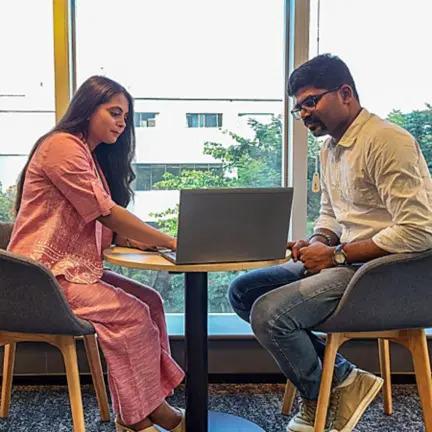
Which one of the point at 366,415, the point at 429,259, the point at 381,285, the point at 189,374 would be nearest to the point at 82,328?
the point at 189,374

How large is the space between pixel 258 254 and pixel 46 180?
0.71m

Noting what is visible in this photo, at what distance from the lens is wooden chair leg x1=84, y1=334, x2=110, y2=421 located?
206 cm

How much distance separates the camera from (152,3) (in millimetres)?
2479

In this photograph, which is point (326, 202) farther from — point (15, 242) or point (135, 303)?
point (15, 242)

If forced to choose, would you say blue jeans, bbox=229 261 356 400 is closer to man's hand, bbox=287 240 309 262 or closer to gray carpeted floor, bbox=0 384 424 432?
man's hand, bbox=287 240 309 262

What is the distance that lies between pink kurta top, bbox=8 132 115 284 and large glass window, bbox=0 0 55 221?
2.40 ft

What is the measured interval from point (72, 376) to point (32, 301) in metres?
0.25

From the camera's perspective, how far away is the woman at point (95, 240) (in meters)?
1.70

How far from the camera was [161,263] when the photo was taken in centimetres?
152

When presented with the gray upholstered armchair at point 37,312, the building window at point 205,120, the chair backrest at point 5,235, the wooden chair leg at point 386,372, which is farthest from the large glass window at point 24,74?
the wooden chair leg at point 386,372

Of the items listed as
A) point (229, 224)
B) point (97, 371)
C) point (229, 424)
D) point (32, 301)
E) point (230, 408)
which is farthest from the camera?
point (230, 408)

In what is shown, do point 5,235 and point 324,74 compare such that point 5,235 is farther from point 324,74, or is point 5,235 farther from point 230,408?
point 324,74

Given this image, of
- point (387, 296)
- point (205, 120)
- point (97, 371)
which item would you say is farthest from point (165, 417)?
point (205, 120)

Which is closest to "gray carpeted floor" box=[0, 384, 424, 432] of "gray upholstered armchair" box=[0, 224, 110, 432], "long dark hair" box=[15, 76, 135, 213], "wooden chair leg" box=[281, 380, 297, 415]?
"wooden chair leg" box=[281, 380, 297, 415]
